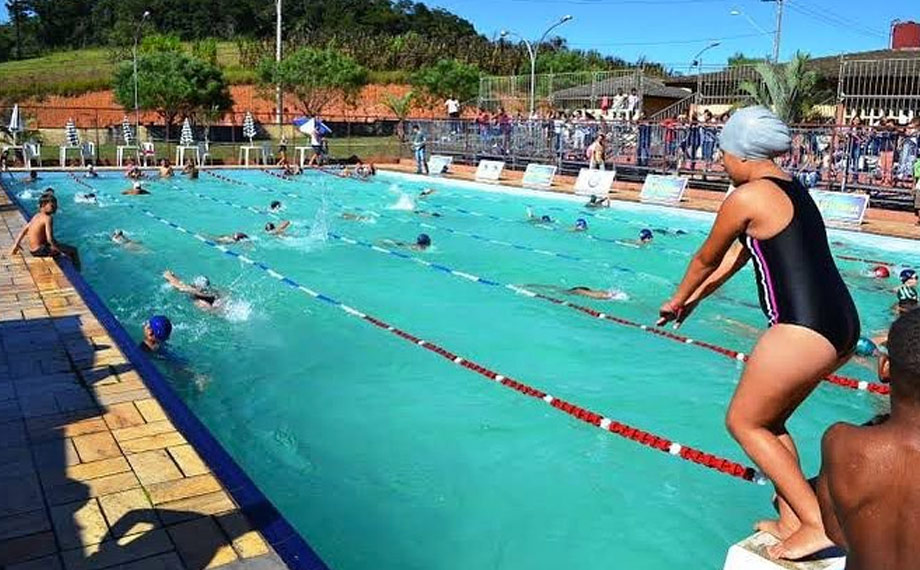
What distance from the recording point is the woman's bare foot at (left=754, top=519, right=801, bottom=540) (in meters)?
2.94

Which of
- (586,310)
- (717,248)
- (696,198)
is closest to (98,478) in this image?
(717,248)

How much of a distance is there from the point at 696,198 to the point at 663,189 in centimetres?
93

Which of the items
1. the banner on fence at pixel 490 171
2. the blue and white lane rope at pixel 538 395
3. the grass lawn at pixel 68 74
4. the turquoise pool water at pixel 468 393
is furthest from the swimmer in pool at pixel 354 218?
the grass lawn at pixel 68 74

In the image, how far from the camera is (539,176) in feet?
78.2

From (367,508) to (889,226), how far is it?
1420 cm

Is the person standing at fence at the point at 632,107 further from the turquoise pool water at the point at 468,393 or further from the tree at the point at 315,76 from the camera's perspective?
the tree at the point at 315,76

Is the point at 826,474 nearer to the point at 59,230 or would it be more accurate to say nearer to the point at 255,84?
the point at 59,230

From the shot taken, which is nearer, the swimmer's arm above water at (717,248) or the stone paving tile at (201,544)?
the swimmer's arm above water at (717,248)

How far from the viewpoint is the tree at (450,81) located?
2035 inches

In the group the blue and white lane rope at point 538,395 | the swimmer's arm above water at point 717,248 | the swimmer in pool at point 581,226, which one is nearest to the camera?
the swimmer's arm above water at point 717,248

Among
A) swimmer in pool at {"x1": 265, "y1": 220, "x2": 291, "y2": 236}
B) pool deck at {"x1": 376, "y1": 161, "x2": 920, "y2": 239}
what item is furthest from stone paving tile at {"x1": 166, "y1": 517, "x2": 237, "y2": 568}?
pool deck at {"x1": 376, "y1": 161, "x2": 920, "y2": 239}

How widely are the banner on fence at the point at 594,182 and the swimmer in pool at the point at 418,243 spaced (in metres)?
7.06

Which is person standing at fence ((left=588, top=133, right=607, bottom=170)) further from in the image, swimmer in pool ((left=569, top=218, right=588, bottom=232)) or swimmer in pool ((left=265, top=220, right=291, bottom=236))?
swimmer in pool ((left=265, top=220, right=291, bottom=236))

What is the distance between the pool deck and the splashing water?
3.62 meters
